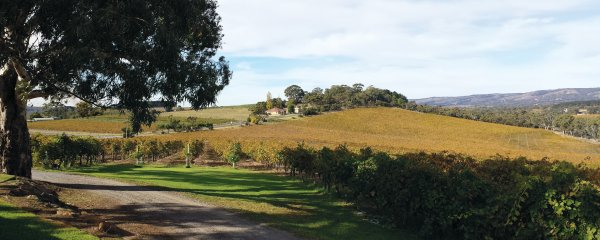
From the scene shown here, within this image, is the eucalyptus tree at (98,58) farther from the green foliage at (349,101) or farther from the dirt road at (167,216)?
the green foliage at (349,101)

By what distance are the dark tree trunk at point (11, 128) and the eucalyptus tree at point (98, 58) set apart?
0.11ft

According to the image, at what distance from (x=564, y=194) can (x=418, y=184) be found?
3.78 m

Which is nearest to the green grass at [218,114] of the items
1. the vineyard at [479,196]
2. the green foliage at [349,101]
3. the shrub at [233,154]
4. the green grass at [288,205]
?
the green foliage at [349,101]

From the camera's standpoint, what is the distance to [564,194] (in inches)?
367

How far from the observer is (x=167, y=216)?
13961 millimetres

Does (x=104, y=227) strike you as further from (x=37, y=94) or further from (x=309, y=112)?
(x=309, y=112)

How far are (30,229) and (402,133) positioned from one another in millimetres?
73387

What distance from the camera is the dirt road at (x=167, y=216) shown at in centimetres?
1195

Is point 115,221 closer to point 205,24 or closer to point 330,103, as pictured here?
point 205,24

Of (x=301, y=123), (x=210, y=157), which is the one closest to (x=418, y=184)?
(x=210, y=157)

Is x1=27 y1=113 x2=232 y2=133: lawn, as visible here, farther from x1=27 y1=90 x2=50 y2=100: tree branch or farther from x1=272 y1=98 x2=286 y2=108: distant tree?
x1=27 y1=90 x2=50 y2=100: tree branch

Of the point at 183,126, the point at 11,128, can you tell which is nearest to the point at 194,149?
the point at 11,128

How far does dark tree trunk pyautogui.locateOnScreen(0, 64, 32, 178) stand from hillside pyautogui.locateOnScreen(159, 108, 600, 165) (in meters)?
43.2

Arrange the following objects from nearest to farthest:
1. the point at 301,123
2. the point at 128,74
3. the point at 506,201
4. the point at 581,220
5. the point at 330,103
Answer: the point at 581,220 → the point at 506,201 → the point at 128,74 → the point at 301,123 → the point at 330,103
